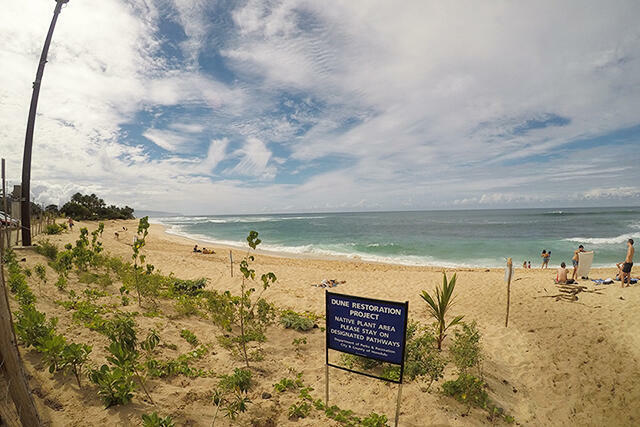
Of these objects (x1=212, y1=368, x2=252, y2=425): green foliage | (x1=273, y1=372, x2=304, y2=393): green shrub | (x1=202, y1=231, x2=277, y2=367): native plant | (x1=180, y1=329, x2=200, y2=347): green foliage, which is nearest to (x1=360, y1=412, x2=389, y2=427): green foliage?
(x1=273, y1=372, x2=304, y2=393): green shrub

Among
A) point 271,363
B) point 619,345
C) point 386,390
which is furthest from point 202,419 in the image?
point 619,345

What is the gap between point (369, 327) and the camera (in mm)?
4168

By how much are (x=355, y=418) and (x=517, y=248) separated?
119 feet

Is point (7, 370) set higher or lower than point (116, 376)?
higher

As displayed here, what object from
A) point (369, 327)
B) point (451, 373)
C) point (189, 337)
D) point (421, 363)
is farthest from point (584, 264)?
point (189, 337)

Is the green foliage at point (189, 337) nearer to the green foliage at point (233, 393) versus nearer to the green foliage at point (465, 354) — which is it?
the green foliage at point (233, 393)

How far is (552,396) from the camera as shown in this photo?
5273 millimetres

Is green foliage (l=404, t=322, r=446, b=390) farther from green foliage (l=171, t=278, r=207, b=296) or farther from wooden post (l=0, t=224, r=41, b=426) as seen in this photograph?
green foliage (l=171, t=278, r=207, b=296)

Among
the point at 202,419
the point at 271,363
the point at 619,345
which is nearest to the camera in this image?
the point at 202,419

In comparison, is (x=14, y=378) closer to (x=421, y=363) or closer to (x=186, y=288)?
(x=421, y=363)

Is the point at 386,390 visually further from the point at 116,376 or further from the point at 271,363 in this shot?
the point at 116,376

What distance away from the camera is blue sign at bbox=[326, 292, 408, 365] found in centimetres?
397

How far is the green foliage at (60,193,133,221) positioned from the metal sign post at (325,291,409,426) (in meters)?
55.2

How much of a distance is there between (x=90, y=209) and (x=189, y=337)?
6510 centimetres
